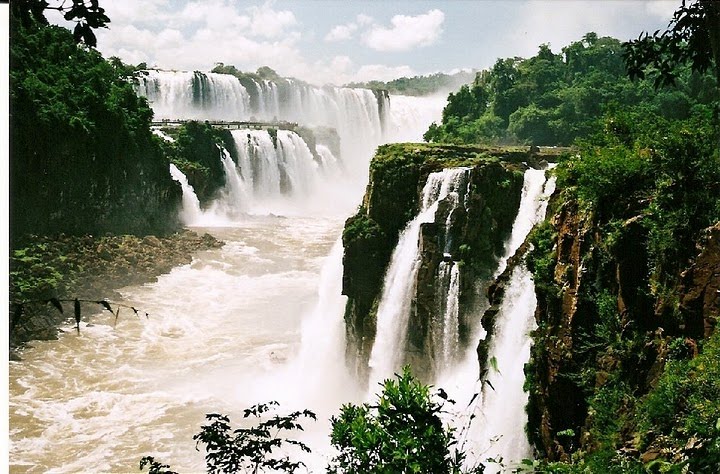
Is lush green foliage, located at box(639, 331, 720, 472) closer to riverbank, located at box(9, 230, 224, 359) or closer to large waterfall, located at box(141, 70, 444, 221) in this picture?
riverbank, located at box(9, 230, 224, 359)

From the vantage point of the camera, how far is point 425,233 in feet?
31.6

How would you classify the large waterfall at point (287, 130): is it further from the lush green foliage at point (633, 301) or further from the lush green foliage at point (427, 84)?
the lush green foliage at point (633, 301)

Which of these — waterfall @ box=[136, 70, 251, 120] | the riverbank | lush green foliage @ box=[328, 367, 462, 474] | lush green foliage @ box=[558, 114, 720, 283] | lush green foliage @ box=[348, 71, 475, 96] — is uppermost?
lush green foliage @ box=[348, 71, 475, 96]

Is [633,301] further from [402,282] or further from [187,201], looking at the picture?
[187,201]

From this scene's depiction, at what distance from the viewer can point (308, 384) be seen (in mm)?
11594

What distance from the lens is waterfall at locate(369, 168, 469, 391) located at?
9.74 meters

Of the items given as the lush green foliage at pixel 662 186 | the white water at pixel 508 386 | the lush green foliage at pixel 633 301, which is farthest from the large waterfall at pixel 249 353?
the lush green foliage at pixel 662 186

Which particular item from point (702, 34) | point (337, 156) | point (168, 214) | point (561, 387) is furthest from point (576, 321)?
point (337, 156)

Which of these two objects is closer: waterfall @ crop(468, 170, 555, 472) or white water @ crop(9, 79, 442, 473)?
waterfall @ crop(468, 170, 555, 472)

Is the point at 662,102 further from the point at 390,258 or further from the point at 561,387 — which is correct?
the point at 561,387

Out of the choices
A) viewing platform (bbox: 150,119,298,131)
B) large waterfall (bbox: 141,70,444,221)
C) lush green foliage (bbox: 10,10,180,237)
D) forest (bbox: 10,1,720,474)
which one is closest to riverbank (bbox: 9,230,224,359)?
lush green foliage (bbox: 10,10,180,237)

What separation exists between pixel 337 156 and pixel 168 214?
1019cm

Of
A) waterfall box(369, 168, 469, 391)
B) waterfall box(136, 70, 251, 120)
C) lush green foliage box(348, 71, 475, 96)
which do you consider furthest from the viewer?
lush green foliage box(348, 71, 475, 96)

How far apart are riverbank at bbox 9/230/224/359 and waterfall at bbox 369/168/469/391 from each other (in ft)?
23.4
